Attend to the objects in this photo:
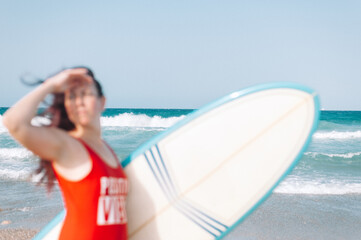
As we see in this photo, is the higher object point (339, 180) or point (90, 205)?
point (90, 205)

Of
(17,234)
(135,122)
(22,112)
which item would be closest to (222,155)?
(22,112)

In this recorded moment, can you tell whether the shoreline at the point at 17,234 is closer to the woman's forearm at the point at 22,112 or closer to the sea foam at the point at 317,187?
the woman's forearm at the point at 22,112

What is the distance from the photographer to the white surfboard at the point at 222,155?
2150mm

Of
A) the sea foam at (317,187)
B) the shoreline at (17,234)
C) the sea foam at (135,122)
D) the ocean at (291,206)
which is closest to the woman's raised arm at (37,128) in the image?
the ocean at (291,206)

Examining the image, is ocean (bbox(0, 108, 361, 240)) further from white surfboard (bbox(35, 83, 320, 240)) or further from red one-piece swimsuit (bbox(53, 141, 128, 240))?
red one-piece swimsuit (bbox(53, 141, 128, 240))

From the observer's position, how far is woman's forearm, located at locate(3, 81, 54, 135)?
4.27ft

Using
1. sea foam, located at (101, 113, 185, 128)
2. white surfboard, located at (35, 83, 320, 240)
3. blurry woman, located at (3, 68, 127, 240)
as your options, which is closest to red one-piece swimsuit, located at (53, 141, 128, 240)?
blurry woman, located at (3, 68, 127, 240)

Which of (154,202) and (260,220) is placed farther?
(260,220)

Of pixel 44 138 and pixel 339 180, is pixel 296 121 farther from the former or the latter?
pixel 339 180

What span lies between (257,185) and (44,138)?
1327 millimetres

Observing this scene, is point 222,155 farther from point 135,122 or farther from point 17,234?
point 135,122

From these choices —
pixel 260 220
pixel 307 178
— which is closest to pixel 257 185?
pixel 260 220

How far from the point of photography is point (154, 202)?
2.14 m

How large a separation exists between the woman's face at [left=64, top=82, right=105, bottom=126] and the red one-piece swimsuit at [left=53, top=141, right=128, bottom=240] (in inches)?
4.7
